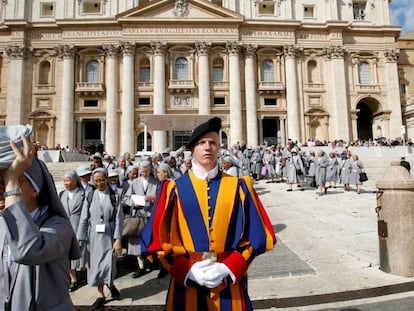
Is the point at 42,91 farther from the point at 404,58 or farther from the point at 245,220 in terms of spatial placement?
the point at 404,58

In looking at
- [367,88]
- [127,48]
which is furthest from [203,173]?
[367,88]

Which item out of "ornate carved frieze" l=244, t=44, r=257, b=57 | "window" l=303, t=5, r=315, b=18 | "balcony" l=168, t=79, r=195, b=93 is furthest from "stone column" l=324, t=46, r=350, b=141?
"balcony" l=168, t=79, r=195, b=93

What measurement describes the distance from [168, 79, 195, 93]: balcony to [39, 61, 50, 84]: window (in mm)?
13231

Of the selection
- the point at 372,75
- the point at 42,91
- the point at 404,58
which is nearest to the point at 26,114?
the point at 42,91

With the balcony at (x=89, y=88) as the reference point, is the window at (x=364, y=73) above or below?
above

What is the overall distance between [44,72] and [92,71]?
5.26m

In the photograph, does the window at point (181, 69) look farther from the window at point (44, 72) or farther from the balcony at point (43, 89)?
the window at point (44, 72)

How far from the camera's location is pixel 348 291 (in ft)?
14.2

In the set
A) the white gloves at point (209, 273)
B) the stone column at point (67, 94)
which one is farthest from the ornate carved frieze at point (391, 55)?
the white gloves at point (209, 273)

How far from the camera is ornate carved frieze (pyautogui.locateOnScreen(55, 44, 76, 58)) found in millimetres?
31656

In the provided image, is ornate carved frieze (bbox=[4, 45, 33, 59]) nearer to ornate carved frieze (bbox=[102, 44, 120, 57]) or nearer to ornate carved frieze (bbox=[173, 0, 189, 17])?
ornate carved frieze (bbox=[102, 44, 120, 57])

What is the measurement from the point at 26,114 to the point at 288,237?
108 ft

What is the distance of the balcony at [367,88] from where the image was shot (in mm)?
34125

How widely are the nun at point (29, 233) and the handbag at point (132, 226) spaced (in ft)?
12.2
